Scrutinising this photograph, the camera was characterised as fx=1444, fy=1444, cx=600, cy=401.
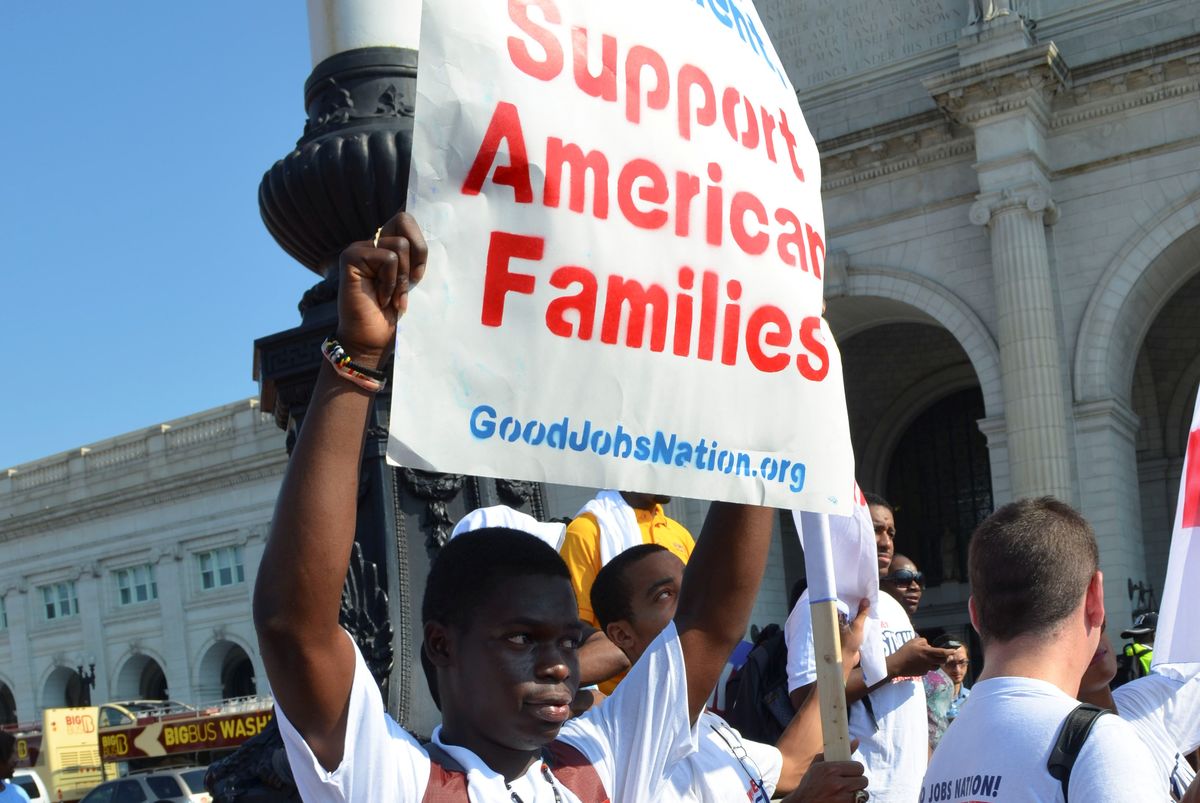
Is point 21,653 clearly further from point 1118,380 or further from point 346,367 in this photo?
point 346,367

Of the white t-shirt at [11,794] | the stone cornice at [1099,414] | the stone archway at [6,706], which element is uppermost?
the stone cornice at [1099,414]

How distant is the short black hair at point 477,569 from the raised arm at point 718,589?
0.36m

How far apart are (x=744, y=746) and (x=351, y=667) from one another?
1.39 m

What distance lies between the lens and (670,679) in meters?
2.78

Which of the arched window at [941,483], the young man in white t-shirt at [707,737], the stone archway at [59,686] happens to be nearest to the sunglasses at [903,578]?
the young man in white t-shirt at [707,737]

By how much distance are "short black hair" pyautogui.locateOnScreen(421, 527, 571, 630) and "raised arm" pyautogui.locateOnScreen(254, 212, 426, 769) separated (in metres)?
0.35

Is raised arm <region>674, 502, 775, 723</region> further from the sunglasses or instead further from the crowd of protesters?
the sunglasses

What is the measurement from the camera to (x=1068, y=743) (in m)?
2.48

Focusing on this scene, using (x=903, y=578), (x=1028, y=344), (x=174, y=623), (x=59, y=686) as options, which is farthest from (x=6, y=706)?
(x=903, y=578)

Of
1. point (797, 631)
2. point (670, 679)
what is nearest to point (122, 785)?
point (797, 631)

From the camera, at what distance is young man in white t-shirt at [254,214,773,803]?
2.18 meters

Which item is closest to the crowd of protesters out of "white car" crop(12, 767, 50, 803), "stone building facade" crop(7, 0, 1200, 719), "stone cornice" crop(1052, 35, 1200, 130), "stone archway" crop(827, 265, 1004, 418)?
"stone building facade" crop(7, 0, 1200, 719)

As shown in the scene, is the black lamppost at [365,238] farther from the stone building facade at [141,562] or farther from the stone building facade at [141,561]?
the stone building facade at [141,561]

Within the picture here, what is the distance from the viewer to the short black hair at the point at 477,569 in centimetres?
257
